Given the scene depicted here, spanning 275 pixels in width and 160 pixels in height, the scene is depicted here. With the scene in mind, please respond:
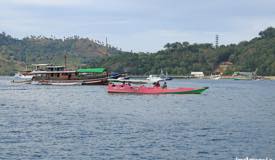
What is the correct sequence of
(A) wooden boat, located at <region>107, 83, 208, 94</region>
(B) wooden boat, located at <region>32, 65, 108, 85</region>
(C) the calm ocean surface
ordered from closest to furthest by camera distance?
(C) the calm ocean surface
(A) wooden boat, located at <region>107, 83, 208, 94</region>
(B) wooden boat, located at <region>32, 65, 108, 85</region>

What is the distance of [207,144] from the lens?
43688 millimetres

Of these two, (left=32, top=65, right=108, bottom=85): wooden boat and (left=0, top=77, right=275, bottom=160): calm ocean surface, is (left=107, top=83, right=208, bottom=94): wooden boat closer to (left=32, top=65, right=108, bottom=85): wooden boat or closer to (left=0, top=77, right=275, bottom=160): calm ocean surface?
(left=0, top=77, right=275, bottom=160): calm ocean surface

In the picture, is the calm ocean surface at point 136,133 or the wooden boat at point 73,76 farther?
the wooden boat at point 73,76

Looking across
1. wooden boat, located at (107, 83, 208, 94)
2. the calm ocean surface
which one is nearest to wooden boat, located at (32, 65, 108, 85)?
wooden boat, located at (107, 83, 208, 94)

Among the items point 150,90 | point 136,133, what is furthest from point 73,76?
point 136,133

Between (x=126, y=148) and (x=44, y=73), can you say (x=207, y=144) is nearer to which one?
(x=126, y=148)

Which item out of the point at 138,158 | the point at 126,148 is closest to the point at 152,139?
the point at 126,148

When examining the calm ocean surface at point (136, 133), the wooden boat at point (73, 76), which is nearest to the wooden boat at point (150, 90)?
the calm ocean surface at point (136, 133)

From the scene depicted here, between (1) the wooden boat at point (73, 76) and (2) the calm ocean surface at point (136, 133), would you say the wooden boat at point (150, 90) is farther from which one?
(1) the wooden boat at point (73, 76)

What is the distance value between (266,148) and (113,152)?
11.2 m

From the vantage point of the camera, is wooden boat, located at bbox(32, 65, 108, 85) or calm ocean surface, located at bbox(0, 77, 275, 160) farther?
wooden boat, located at bbox(32, 65, 108, 85)

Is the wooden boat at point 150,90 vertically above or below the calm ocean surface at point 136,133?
above

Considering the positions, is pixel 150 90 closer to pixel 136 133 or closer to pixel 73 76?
pixel 73 76

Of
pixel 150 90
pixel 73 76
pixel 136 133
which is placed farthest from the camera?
pixel 73 76
